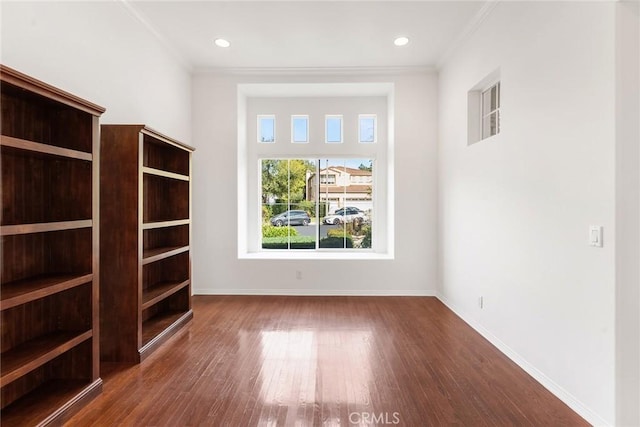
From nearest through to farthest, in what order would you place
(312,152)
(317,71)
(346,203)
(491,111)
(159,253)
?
(159,253) → (491,111) → (317,71) → (312,152) → (346,203)

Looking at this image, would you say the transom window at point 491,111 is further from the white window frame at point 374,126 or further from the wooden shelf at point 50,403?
the wooden shelf at point 50,403

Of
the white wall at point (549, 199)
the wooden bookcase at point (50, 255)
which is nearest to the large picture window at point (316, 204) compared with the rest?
the white wall at point (549, 199)

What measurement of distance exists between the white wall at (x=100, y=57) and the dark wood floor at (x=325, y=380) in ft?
7.52

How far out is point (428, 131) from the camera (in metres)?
4.59

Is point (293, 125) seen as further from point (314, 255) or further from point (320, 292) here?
point (320, 292)

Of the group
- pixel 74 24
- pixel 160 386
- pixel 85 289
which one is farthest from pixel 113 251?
pixel 74 24

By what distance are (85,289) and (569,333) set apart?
329 centimetres

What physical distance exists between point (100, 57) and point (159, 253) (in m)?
1.86

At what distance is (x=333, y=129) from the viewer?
5.19 m

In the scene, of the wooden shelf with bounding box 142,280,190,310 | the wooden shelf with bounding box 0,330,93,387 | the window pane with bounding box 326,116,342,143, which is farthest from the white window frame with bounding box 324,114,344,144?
the wooden shelf with bounding box 0,330,93,387

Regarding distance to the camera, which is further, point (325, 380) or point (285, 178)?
point (285, 178)

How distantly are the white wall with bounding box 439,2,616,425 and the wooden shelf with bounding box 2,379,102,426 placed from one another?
10.6 feet

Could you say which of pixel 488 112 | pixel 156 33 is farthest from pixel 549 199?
pixel 156 33

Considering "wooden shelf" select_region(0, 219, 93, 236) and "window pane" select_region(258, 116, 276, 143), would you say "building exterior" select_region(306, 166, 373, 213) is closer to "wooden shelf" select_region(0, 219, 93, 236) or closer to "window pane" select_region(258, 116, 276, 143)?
"window pane" select_region(258, 116, 276, 143)
